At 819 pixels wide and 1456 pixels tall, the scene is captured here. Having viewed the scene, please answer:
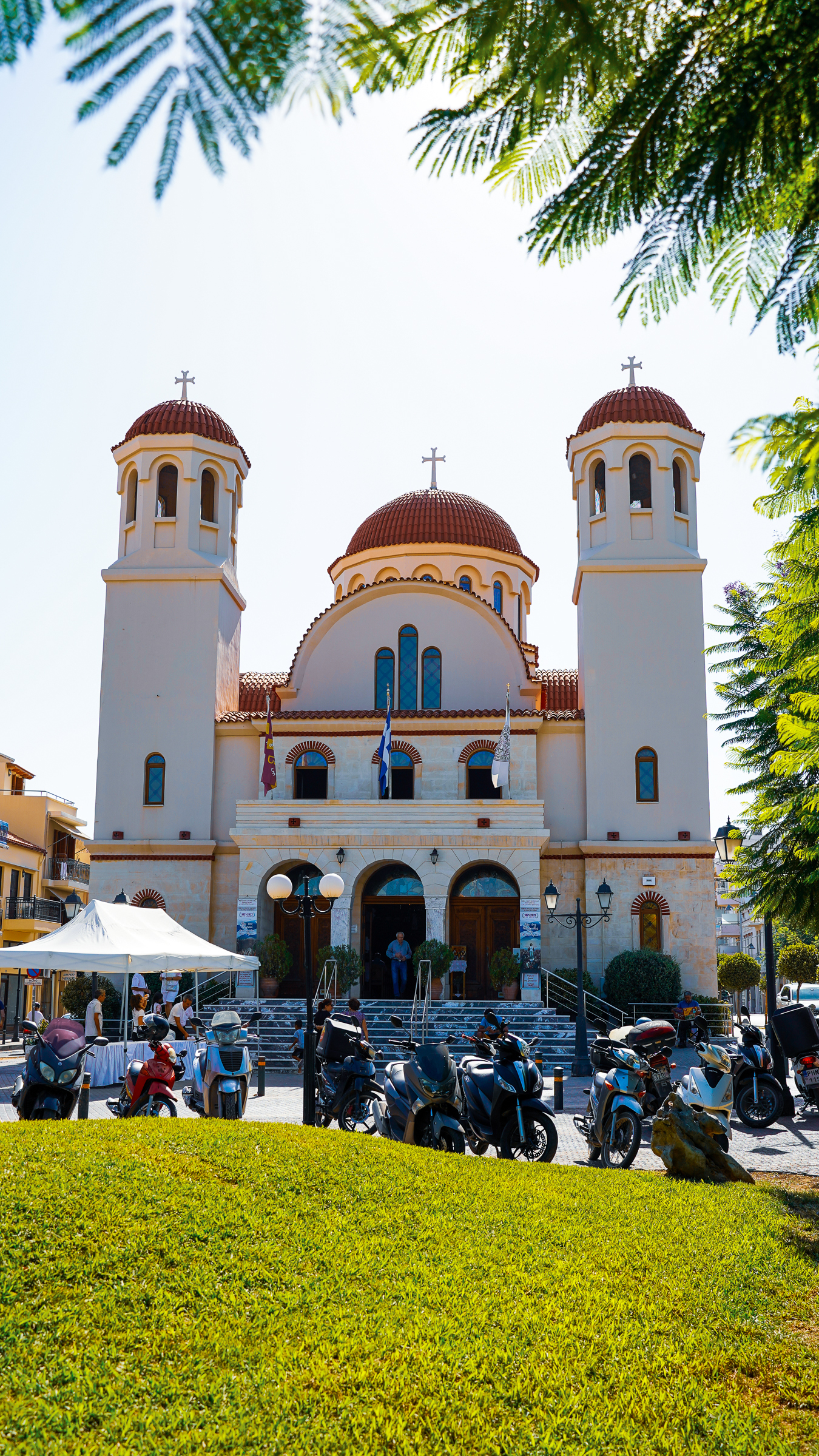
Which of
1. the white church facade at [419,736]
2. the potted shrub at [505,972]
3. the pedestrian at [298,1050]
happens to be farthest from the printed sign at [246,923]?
the potted shrub at [505,972]

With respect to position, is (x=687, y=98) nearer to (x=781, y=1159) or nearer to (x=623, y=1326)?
(x=623, y=1326)

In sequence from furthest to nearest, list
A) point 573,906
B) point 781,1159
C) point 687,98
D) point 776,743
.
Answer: point 573,906, point 776,743, point 781,1159, point 687,98

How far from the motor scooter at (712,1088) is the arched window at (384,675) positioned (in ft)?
65.7

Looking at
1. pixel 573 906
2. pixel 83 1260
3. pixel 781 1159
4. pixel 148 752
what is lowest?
pixel 781 1159

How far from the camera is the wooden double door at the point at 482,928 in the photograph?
28.2 meters

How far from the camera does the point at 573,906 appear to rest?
2767cm

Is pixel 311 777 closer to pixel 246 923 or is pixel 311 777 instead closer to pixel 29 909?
pixel 246 923

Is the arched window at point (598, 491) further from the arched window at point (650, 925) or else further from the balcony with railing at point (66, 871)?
the balcony with railing at point (66, 871)

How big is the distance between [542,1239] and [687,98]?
5.99 m

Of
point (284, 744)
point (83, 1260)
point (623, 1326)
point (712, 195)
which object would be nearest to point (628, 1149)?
point (623, 1326)

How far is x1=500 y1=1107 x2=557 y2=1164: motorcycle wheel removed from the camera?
10570mm

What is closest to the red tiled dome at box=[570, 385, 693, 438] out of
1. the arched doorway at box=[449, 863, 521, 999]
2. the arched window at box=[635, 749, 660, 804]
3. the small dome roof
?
the small dome roof

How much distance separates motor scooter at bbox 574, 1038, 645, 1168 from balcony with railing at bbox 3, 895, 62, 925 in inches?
1352

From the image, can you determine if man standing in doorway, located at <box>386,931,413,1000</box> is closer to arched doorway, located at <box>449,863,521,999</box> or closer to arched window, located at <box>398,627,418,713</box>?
arched doorway, located at <box>449,863,521,999</box>
